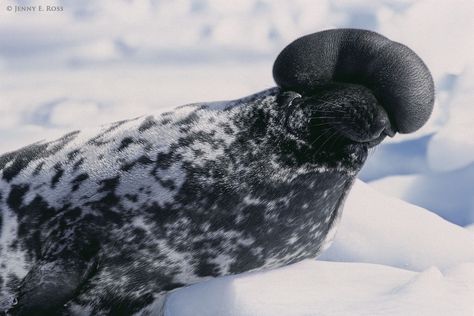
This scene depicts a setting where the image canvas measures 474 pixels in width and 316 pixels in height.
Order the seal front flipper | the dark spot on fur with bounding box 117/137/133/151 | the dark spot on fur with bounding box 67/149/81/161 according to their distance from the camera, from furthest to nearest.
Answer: the dark spot on fur with bounding box 67/149/81/161 < the dark spot on fur with bounding box 117/137/133/151 < the seal front flipper

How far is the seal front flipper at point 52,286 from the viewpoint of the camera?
336 centimetres

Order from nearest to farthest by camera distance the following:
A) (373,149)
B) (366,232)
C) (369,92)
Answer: (369,92) → (373,149) → (366,232)

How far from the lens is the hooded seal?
3301 mm

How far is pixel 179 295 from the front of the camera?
12.1 feet

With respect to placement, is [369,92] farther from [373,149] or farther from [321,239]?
[321,239]

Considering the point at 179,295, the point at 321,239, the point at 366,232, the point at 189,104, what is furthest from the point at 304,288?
the point at 366,232

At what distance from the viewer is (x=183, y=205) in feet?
11.2

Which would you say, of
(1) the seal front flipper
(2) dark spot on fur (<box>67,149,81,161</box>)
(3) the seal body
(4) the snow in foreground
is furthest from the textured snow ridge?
(2) dark spot on fur (<box>67,149,81,161</box>)

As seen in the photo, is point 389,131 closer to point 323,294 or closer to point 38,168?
point 323,294

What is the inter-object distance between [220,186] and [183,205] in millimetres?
199

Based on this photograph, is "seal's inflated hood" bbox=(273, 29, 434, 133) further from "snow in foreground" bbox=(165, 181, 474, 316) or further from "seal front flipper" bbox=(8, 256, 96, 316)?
"seal front flipper" bbox=(8, 256, 96, 316)

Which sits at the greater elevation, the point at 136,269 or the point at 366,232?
the point at 136,269

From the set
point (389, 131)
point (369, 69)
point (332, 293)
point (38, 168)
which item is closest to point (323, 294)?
point (332, 293)

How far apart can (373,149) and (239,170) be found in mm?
675
